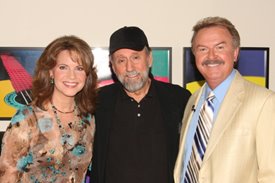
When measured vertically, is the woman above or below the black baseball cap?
below

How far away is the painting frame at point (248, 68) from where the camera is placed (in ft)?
11.4

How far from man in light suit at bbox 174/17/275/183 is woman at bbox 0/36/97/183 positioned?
744 mm

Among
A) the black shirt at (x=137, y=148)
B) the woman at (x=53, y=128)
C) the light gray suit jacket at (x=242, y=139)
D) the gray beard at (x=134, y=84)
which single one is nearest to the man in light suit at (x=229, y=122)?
the light gray suit jacket at (x=242, y=139)

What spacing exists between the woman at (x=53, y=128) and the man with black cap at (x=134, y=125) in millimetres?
176

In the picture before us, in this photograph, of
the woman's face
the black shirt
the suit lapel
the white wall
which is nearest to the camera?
the suit lapel

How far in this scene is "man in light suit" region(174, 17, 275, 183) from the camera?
172 centimetres

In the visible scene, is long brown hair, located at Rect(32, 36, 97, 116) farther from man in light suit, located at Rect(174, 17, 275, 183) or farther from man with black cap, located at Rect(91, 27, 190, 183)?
man in light suit, located at Rect(174, 17, 275, 183)

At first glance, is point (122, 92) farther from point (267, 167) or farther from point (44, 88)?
point (267, 167)

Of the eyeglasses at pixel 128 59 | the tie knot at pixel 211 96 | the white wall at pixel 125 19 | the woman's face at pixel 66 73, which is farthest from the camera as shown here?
the white wall at pixel 125 19

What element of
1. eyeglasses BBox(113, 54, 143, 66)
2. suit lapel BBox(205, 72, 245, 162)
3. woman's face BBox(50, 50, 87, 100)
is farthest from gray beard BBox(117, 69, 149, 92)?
suit lapel BBox(205, 72, 245, 162)

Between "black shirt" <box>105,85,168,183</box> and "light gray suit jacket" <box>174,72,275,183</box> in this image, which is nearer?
"light gray suit jacket" <box>174,72,275,183</box>

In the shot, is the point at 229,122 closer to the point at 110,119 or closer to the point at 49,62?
the point at 110,119

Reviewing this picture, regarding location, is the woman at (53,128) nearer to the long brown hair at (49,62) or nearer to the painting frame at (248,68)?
the long brown hair at (49,62)

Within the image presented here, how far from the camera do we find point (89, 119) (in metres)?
2.45
